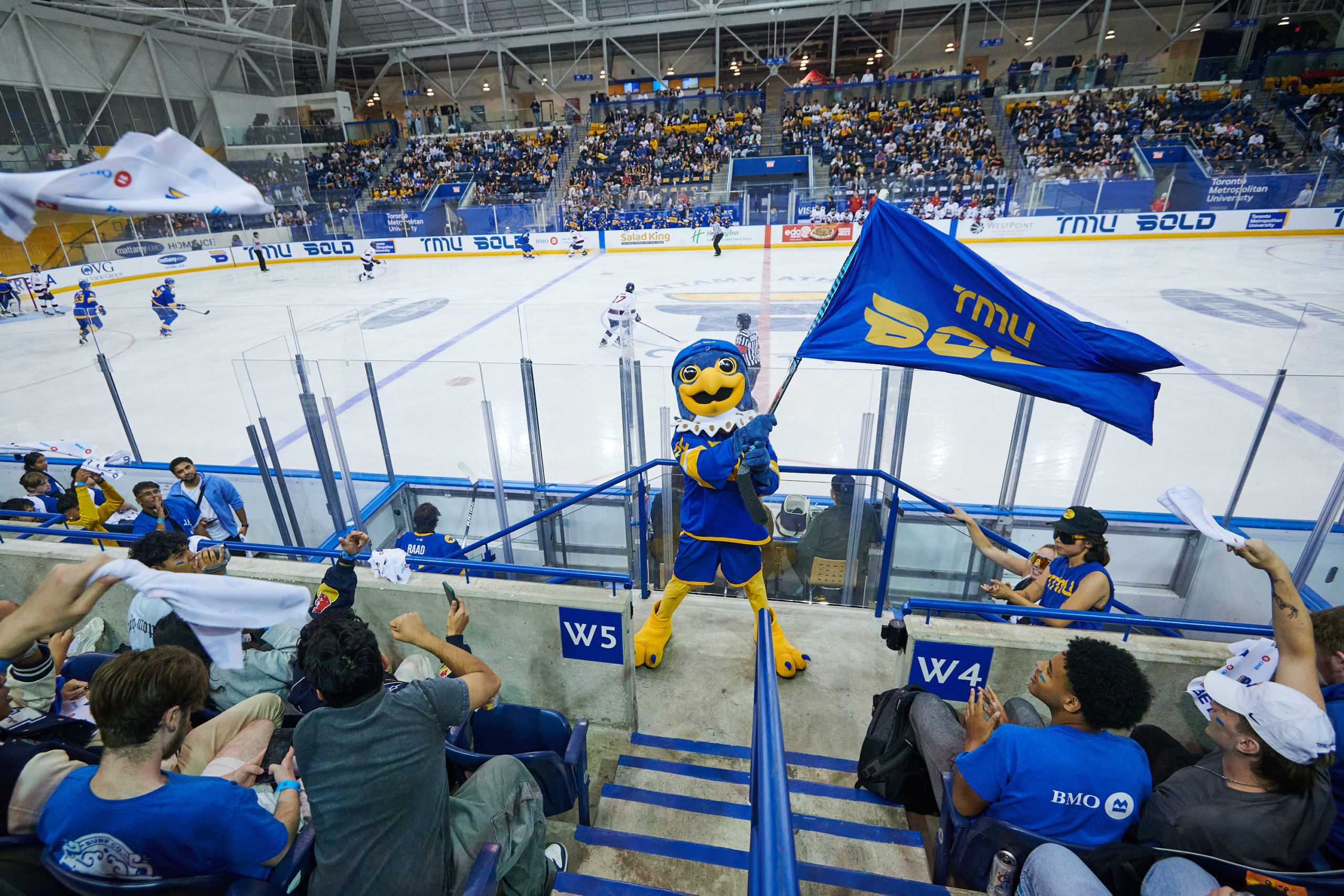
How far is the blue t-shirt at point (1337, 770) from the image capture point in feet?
5.82

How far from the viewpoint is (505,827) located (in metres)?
1.90

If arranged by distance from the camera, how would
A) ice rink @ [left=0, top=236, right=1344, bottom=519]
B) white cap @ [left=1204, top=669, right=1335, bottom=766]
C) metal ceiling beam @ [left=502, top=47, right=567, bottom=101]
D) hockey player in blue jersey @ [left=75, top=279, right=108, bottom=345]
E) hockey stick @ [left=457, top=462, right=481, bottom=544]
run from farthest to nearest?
metal ceiling beam @ [left=502, top=47, right=567, bottom=101] → hockey player in blue jersey @ [left=75, top=279, right=108, bottom=345] → hockey stick @ [left=457, top=462, right=481, bottom=544] → ice rink @ [left=0, top=236, right=1344, bottom=519] → white cap @ [left=1204, top=669, right=1335, bottom=766]

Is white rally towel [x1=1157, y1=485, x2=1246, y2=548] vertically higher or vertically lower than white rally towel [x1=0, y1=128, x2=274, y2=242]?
lower

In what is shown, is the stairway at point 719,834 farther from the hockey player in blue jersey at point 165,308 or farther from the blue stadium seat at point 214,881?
the hockey player in blue jersey at point 165,308

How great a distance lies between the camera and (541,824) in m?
2.00

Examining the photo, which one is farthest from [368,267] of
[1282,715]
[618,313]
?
[1282,715]

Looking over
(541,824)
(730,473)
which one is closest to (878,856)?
(541,824)

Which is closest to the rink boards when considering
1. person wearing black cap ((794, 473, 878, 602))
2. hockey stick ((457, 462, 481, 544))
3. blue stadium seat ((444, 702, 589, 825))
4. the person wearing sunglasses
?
hockey stick ((457, 462, 481, 544))

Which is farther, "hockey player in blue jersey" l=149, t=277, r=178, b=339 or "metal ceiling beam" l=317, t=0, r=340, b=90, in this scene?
"metal ceiling beam" l=317, t=0, r=340, b=90

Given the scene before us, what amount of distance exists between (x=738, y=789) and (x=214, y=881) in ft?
5.95

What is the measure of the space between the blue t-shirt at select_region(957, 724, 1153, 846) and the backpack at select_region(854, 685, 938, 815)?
1.83ft

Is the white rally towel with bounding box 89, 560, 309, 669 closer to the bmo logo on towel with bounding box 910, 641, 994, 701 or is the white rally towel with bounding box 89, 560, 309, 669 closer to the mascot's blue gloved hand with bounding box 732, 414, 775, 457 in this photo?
the mascot's blue gloved hand with bounding box 732, 414, 775, 457

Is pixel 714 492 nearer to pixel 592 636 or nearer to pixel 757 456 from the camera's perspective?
pixel 757 456

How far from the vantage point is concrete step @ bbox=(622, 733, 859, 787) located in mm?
2734
